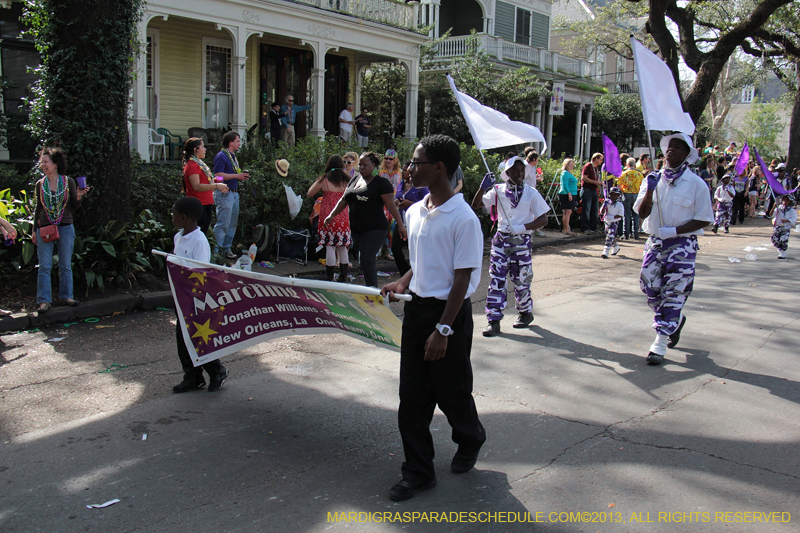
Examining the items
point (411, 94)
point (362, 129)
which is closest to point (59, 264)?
point (362, 129)

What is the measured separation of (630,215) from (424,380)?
14.1 meters

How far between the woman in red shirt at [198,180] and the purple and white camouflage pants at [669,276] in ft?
19.6

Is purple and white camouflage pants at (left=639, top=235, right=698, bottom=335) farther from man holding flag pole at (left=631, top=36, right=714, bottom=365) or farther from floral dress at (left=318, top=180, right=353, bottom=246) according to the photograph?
floral dress at (left=318, top=180, right=353, bottom=246)

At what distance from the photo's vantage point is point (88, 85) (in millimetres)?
8383

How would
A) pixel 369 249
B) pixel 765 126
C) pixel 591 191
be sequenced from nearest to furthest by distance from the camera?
pixel 369 249, pixel 591 191, pixel 765 126

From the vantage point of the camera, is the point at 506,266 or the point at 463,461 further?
the point at 506,266

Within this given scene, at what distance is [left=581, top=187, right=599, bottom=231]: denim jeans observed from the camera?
16.7 metres

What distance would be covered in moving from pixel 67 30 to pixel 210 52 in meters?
9.77

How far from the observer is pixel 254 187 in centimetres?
1109

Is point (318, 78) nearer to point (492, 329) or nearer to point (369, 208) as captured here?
point (369, 208)

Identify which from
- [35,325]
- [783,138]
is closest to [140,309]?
[35,325]

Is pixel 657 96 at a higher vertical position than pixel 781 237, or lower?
higher

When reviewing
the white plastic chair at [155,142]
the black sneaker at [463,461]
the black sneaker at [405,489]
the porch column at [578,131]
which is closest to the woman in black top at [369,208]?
the black sneaker at [463,461]

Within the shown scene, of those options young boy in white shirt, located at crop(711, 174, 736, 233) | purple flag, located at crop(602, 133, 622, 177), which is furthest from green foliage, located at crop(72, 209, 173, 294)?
young boy in white shirt, located at crop(711, 174, 736, 233)
